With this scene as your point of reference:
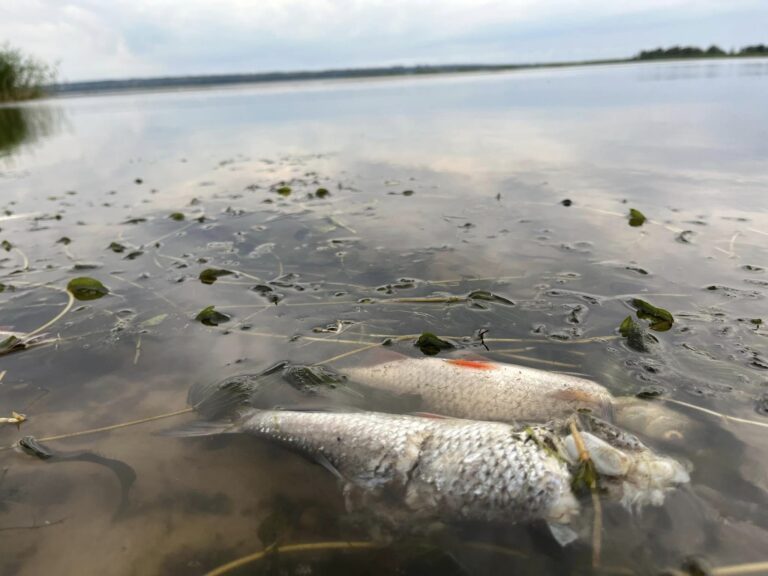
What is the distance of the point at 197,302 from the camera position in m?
4.95

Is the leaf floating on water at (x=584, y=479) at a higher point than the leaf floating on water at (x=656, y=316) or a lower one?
lower

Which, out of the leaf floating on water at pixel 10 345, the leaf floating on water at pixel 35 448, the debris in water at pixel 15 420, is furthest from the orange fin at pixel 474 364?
the leaf floating on water at pixel 10 345

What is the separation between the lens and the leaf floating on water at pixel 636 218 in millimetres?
6354

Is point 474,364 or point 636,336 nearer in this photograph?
point 474,364

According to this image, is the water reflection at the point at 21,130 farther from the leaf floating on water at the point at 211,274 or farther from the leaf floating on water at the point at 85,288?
the leaf floating on water at the point at 211,274

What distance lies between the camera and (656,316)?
402 centimetres

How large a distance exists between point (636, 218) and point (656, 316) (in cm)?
286

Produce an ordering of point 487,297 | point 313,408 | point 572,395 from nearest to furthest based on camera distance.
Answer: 1. point 572,395
2. point 313,408
3. point 487,297

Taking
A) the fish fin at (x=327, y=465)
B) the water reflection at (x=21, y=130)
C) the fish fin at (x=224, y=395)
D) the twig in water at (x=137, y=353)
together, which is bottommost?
the fish fin at (x=327, y=465)

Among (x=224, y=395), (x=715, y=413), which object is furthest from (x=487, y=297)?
(x=224, y=395)

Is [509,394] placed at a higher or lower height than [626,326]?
lower

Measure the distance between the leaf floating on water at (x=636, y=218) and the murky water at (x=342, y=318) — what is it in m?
0.11

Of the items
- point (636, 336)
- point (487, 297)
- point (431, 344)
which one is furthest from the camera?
A: point (487, 297)

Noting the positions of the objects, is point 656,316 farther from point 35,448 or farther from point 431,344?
point 35,448
